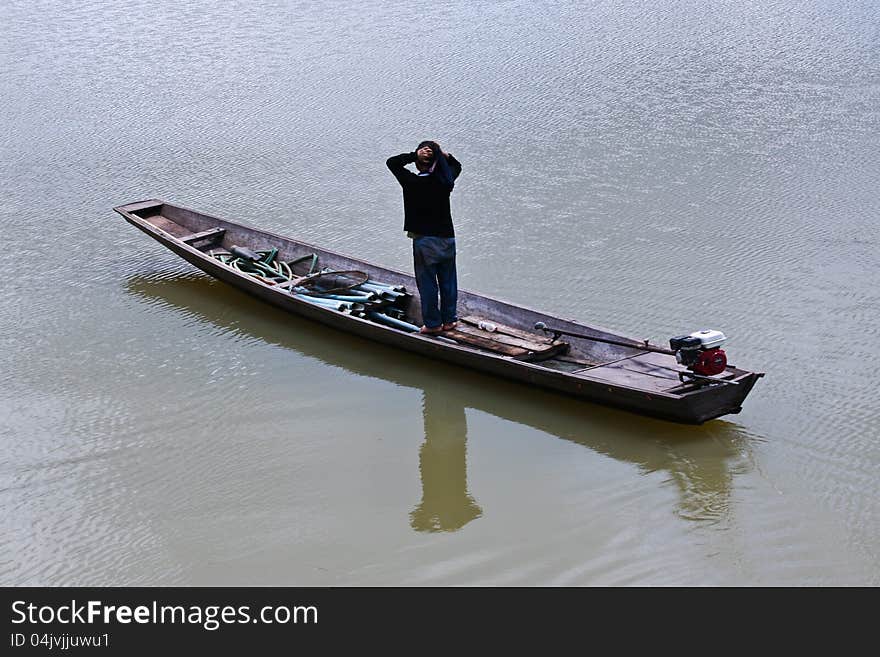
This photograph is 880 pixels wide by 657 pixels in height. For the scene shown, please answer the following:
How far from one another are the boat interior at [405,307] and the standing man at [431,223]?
0.23 m

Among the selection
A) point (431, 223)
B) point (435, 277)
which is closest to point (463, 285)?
point (435, 277)

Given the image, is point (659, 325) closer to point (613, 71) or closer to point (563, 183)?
point (563, 183)

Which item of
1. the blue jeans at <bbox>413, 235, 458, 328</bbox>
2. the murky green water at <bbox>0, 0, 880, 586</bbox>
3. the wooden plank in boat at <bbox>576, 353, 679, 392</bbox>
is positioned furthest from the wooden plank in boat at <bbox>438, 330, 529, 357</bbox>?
the wooden plank in boat at <bbox>576, 353, 679, 392</bbox>

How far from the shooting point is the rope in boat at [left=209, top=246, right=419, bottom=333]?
300 inches

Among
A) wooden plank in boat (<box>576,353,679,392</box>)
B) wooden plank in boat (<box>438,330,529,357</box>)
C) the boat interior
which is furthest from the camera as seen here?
wooden plank in boat (<box>438,330,529,357</box>)

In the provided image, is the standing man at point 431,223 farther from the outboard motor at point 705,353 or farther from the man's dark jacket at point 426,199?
the outboard motor at point 705,353

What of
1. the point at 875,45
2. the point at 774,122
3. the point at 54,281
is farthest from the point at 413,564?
the point at 875,45

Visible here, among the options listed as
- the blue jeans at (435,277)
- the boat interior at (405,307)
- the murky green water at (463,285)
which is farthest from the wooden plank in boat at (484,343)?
the murky green water at (463,285)

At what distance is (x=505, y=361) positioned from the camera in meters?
6.60

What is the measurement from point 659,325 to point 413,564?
3010mm

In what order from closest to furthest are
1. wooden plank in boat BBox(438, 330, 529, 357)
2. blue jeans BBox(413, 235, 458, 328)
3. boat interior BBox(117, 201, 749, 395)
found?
boat interior BBox(117, 201, 749, 395) < wooden plank in boat BBox(438, 330, 529, 357) < blue jeans BBox(413, 235, 458, 328)

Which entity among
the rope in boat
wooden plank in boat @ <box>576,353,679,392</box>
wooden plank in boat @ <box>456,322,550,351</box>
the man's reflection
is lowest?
the man's reflection

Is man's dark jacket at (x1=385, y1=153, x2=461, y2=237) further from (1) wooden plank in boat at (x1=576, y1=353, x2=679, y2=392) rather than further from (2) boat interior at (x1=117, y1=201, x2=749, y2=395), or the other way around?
(1) wooden plank in boat at (x1=576, y1=353, x2=679, y2=392)

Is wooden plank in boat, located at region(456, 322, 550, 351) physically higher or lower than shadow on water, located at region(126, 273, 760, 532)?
higher
